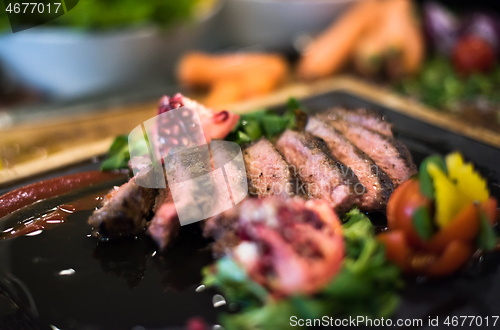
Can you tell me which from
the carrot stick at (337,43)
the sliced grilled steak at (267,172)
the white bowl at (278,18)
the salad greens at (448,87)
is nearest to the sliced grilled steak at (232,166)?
the sliced grilled steak at (267,172)

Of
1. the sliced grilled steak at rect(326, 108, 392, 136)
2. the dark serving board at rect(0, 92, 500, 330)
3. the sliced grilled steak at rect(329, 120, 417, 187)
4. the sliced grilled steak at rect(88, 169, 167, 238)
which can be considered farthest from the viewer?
the sliced grilled steak at rect(326, 108, 392, 136)

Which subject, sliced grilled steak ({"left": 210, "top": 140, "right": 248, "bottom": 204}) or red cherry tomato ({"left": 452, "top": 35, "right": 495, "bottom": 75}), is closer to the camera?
sliced grilled steak ({"left": 210, "top": 140, "right": 248, "bottom": 204})

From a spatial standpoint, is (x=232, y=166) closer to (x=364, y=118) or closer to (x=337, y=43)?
(x=364, y=118)

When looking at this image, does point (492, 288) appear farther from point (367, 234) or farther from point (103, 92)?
point (103, 92)

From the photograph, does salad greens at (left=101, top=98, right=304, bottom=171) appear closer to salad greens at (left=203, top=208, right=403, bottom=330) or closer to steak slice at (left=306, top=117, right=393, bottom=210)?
steak slice at (left=306, top=117, right=393, bottom=210)

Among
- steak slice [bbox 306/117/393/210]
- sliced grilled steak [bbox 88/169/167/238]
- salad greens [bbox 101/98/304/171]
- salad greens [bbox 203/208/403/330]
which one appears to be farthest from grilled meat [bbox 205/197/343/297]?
salad greens [bbox 101/98/304/171]

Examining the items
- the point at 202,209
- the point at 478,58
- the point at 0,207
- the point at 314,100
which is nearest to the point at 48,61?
the point at 0,207
